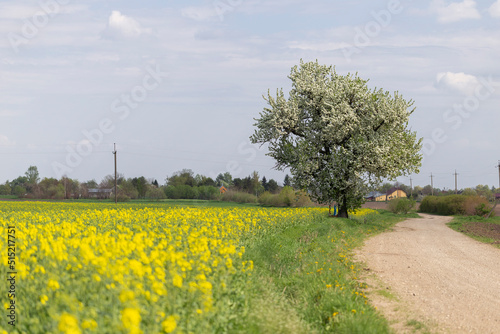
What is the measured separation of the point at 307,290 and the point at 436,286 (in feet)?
12.6

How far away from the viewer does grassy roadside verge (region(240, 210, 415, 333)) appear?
8.17 metres

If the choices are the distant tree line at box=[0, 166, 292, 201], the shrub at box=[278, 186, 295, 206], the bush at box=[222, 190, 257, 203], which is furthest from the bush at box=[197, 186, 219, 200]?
the shrub at box=[278, 186, 295, 206]

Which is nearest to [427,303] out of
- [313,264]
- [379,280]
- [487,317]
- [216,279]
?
[487,317]

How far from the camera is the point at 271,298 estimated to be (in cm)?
893

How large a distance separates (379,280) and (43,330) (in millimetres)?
9529

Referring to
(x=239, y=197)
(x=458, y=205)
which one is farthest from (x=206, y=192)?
(x=458, y=205)

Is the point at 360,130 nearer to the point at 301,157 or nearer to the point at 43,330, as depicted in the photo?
the point at 301,157

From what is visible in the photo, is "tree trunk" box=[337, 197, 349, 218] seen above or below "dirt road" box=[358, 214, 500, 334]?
above

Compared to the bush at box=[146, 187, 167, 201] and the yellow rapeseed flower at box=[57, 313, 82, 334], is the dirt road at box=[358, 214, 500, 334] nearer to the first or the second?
the yellow rapeseed flower at box=[57, 313, 82, 334]

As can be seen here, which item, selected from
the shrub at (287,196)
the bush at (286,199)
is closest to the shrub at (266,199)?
the bush at (286,199)

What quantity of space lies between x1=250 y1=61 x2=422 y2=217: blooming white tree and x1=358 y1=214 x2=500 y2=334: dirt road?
12.5 m

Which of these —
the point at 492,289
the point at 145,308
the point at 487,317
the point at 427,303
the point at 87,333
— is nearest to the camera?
the point at 87,333

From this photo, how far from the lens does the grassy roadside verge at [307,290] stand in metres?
8.17

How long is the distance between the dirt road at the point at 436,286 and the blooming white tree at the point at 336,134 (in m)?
12.5
